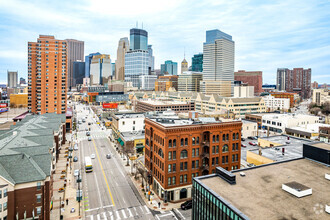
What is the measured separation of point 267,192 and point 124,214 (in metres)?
29.9

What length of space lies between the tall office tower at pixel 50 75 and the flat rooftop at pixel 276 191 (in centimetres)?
13294

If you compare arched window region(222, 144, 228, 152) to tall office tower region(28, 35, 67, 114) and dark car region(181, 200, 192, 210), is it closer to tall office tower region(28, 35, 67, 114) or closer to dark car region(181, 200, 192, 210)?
dark car region(181, 200, 192, 210)

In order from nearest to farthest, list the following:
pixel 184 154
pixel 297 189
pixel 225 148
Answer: pixel 297 189, pixel 184 154, pixel 225 148

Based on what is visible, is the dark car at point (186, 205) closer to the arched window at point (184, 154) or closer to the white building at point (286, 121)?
the arched window at point (184, 154)

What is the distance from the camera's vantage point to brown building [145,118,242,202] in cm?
5341

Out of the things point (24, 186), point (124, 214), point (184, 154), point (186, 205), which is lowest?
point (124, 214)

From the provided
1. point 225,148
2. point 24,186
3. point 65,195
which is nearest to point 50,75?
point 65,195

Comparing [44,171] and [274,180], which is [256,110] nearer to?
[274,180]

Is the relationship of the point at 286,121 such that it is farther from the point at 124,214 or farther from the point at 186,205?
the point at 124,214

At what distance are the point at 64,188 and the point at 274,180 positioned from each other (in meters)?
50.9

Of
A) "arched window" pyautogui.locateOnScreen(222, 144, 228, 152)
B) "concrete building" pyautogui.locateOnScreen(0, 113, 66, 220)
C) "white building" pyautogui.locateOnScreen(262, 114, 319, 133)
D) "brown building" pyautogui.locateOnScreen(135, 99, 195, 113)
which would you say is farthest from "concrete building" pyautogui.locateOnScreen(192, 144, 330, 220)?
"brown building" pyautogui.locateOnScreen(135, 99, 195, 113)

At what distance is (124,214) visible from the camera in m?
48.6

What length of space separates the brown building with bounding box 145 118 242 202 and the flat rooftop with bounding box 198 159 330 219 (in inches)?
600

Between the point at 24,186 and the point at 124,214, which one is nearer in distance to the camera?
the point at 24,186
